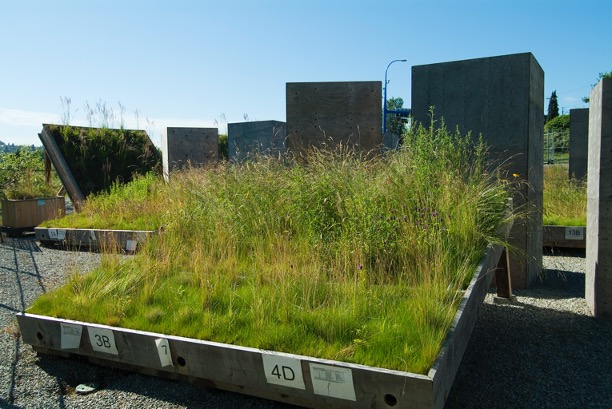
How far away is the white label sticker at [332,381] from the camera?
2826 millimetres

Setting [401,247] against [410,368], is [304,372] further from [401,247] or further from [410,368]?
[401,247]

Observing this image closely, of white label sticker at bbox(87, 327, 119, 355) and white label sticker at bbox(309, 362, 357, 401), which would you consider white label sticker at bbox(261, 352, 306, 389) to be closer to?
white label sticker at bbox(309, 362, 357, 401)

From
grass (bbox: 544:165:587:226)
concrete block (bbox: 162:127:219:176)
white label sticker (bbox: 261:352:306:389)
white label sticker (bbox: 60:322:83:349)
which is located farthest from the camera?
concrete block (bbox: 162:127:219:176)

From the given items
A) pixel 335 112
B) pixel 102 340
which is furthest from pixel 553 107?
pixel 102 340

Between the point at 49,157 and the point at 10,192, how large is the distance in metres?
2.29

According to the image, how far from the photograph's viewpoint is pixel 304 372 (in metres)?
2.97

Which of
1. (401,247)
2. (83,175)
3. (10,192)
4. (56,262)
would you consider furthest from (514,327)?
(83,175)

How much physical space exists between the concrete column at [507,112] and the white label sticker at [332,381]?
432cm

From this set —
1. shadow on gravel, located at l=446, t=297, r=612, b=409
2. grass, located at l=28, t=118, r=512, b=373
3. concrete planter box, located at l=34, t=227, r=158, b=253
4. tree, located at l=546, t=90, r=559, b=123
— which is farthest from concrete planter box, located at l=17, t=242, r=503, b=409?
tree, located at l=546, t=90, r=559, b=123

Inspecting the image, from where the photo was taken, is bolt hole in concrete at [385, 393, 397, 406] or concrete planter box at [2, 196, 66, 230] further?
concrete planter box at [2, 196, 66, 230]

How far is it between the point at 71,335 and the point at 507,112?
568cm

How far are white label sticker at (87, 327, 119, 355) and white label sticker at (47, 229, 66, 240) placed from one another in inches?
218

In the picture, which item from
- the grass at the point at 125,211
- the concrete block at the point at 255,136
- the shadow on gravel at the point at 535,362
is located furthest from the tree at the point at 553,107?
the shadow on gravel at the point at 535,362

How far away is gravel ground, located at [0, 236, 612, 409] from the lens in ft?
11.0
